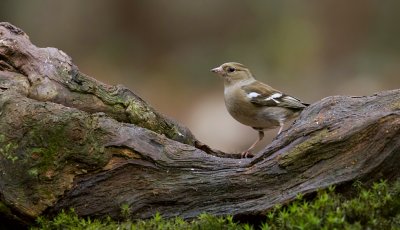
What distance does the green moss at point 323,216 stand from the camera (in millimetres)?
3664

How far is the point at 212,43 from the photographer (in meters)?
15.9

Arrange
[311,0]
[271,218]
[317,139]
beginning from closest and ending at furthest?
1. [271,218]
2. [317,139]
3. [311,0]

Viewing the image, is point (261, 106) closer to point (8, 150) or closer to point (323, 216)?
point (8, 150)

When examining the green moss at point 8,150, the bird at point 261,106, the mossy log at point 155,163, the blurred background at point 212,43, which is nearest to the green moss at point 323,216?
the mossy log at point 155,163

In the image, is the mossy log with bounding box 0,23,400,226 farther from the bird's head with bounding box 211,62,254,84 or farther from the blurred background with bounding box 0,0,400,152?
the blurred background with bounding box 0,0,400,152

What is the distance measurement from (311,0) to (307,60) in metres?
1.69

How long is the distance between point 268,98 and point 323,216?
3878mm

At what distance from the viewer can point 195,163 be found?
459 cm

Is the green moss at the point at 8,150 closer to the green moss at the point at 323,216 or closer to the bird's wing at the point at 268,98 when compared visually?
the green moss at the point at 323,216

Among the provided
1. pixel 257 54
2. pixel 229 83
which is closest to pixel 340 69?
pixel 257 54

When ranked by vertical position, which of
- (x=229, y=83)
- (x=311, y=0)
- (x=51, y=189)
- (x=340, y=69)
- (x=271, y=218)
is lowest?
(x=271, y=218)

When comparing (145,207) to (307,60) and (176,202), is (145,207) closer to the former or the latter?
(176,202)

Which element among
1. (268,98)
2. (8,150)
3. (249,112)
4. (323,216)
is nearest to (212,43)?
(268,98)

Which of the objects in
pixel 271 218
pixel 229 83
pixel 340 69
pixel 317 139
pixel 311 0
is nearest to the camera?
pixel 271 218
